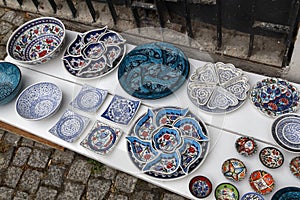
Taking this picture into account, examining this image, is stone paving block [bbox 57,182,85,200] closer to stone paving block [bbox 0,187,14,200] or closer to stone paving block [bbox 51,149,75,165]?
stone paving block [bbox 51,149,75,165]

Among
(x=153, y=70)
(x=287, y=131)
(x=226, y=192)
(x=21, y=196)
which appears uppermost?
Answer: (x=153, y=70)

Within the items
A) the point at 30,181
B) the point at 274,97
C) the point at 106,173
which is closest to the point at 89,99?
the point at 106,173

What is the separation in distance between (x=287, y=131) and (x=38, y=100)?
1.50m

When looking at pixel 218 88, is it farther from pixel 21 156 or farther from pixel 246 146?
pixel 21 156

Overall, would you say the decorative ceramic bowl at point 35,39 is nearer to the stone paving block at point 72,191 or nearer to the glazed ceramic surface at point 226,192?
the stone paving block at point 72,191

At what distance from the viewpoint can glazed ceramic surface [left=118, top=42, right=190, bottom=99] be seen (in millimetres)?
2150

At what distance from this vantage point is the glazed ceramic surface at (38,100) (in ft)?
7.39

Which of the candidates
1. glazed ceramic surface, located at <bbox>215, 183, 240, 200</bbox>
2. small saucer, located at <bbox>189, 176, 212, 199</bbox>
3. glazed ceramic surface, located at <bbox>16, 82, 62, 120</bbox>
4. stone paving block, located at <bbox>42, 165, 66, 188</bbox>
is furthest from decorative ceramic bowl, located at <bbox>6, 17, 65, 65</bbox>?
glazed ceramic surface, located at <bbox>215, 183, 240, 200</bbox>

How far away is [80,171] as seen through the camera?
8.02ft

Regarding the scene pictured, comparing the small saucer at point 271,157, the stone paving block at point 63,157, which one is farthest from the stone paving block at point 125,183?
the small saucer at point 271,157

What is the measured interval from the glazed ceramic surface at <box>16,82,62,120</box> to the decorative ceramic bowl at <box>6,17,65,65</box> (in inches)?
9.7

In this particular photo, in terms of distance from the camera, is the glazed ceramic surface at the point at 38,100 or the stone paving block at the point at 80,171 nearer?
the glazed ceramic surface at the point at 38,100

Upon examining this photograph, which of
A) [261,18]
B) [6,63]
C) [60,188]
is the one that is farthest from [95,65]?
[261,18]

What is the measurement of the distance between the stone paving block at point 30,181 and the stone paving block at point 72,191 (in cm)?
20
